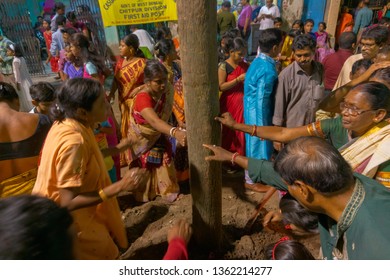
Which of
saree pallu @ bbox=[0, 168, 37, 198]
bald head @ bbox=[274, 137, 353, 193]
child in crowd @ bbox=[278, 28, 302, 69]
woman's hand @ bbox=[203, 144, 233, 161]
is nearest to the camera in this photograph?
bald head @ bbox=[274, 137, 353, 193]

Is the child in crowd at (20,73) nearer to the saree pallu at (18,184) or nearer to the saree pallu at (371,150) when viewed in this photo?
the saree pallu at (18,184)

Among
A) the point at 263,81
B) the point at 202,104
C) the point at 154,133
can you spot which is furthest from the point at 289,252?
the point at 263,81

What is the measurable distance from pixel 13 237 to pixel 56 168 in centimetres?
83

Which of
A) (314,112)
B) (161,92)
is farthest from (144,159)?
(314,112)

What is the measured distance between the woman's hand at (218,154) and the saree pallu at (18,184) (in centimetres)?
150

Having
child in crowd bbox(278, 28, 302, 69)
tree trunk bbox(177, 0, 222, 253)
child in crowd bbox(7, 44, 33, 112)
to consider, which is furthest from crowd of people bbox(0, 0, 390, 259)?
child in crowd bbox(7, 44, 33, 112)

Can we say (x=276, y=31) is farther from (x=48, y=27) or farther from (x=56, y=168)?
(x=48, y=27)

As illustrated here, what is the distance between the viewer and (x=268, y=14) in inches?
341

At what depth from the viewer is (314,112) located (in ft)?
10.7

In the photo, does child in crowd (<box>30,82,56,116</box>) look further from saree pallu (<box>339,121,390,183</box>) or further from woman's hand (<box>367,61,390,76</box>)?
woman's hand (<box>367,61,390,76</box>)

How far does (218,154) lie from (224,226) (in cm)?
124

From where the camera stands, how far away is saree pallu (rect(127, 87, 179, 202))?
123 inches

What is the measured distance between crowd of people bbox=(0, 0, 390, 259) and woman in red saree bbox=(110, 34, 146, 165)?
0.05 feet

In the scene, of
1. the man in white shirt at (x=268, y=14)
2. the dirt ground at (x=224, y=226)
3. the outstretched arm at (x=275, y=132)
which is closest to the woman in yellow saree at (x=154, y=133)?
the dirt ground at (x=224, y=226)
